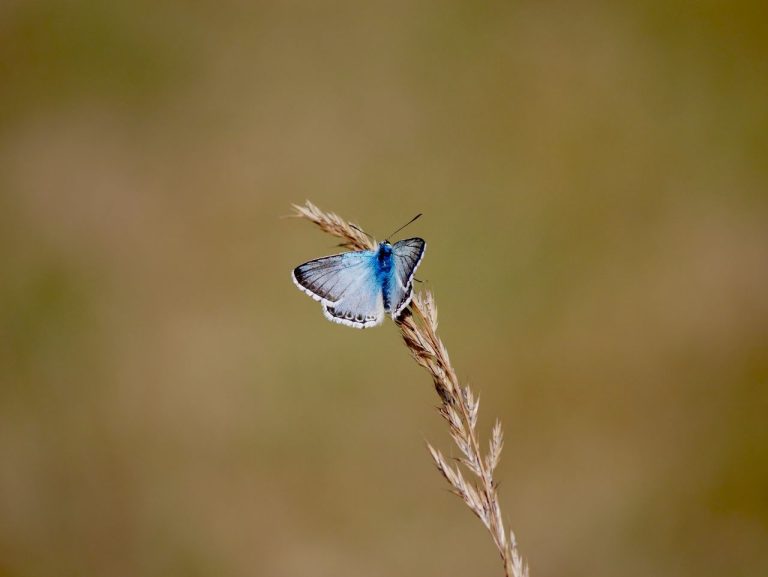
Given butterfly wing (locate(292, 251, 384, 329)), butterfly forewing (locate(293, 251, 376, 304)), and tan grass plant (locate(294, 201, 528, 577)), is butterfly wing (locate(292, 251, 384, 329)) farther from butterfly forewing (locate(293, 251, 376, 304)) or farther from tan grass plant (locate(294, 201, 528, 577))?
tan grass plant (locate(294, 201, 528, 577))

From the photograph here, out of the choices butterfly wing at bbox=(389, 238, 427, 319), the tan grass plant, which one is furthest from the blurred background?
the tan grass plant

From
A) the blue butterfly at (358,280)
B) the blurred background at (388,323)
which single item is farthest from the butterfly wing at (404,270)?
the blurred background at (388,323)

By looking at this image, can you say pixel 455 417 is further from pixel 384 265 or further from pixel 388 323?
pixel 388 323

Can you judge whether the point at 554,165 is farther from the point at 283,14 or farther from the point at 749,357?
the point at 283,14

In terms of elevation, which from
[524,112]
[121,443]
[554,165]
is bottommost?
[121,443]

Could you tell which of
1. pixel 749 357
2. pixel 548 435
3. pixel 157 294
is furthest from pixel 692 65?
pixel 157 294
